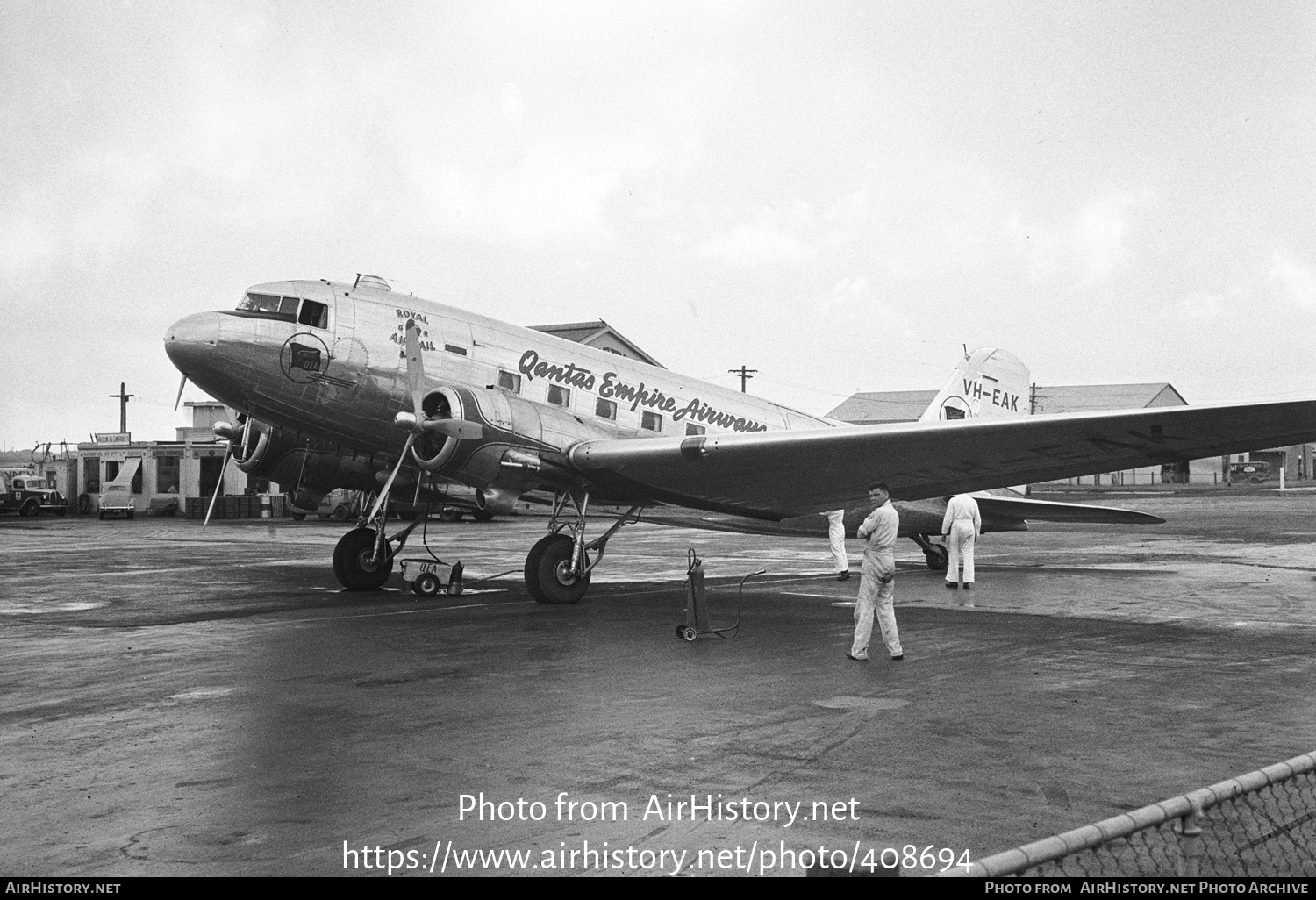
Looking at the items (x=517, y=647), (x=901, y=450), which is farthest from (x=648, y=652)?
(x=901, y=450)

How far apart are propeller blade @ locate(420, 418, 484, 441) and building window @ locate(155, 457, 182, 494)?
47.0 m

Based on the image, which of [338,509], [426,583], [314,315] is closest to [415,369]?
[314,315]

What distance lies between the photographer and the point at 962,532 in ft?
60.7

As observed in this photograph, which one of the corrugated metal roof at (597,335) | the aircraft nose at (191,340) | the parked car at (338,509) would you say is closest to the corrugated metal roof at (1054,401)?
the corrugated metal roof at (597,335)

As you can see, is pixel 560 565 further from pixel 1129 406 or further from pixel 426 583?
pixel 1129 406

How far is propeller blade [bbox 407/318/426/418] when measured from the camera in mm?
15508

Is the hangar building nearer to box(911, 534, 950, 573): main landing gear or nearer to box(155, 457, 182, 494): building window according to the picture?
box(155, 457, 182, 494): building window

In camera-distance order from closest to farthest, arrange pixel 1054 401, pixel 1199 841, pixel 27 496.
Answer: pixel 1199 841 → pixel 27 496 → pixel 1054 401

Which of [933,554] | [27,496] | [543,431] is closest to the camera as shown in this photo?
[543,431]

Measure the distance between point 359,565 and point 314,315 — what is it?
182 inches

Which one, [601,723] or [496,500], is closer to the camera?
[601,723]

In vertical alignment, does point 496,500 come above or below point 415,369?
below

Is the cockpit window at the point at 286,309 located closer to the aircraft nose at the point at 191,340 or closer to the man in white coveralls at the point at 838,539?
the aircraft nose at the point at 191,340

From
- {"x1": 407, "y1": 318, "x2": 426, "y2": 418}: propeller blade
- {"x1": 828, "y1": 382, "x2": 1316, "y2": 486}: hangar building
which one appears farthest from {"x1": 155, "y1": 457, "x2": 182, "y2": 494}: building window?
{"x1": 828, "y1": 382, "x2": 1316, "y2": 486}: hangar building
